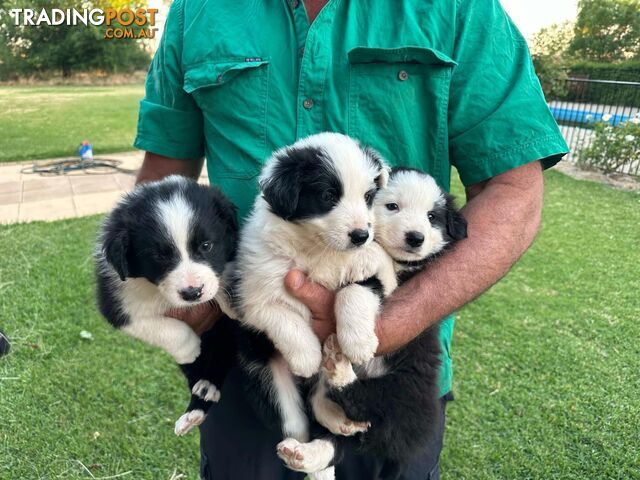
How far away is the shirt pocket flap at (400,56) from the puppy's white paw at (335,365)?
1.04 metres

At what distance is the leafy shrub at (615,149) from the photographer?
12.0 meters

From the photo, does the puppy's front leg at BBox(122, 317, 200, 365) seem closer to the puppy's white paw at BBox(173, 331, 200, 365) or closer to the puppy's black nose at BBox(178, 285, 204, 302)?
the puppy's white paw at BBox(173, 331, 200, 365)

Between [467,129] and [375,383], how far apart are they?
106 centimetres

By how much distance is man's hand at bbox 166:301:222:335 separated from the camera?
7.48 ft

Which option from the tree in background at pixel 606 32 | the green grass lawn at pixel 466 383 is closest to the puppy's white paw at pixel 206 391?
the green grass lawn at pixel 466 383

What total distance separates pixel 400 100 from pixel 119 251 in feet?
3.99

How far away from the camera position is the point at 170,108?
7.41ft

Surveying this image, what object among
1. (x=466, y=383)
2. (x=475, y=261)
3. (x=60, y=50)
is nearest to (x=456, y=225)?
(x=475, y=261)

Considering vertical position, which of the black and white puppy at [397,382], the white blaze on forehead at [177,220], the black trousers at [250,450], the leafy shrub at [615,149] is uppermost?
the white blaze on forehead at [177,220]

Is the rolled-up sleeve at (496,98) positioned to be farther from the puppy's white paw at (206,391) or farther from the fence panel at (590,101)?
the fence panel at (590,101)

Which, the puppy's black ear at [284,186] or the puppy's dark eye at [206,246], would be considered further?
the puppy's dark eye at [206,246]

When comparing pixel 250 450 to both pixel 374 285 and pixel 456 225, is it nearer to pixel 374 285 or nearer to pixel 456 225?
pixel 374 285

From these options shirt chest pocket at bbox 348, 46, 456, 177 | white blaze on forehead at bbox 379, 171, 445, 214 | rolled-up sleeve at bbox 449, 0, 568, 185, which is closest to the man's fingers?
white blaze on forehead at bbox 379, 171, 445, 214

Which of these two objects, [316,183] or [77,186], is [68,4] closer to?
→ [77,186]
